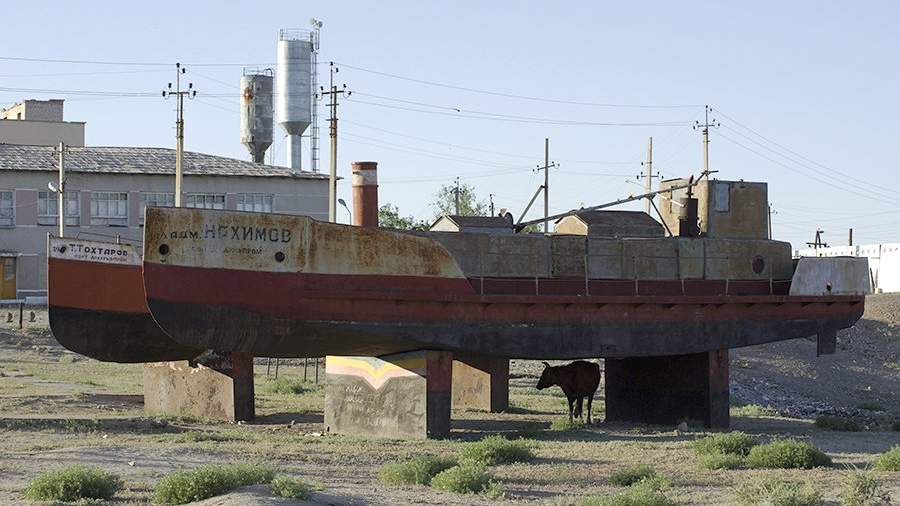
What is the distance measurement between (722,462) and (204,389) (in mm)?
11786

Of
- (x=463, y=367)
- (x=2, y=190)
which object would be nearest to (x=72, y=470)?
(x=463, y=367)

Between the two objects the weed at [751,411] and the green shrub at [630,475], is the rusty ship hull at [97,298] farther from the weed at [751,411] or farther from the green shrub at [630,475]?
the weed at [751,411]

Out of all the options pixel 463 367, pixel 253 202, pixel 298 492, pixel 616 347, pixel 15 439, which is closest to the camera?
pixel 298 492

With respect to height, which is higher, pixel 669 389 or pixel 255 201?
pixel 255 201

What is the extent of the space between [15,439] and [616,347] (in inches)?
407

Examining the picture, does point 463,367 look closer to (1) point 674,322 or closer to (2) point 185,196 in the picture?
(1) point 674,322

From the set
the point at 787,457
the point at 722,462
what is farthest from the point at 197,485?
the point at 787,457

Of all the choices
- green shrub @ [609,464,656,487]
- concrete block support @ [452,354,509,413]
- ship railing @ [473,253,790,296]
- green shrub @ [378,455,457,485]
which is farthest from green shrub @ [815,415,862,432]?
green shrub @ [378,455,457,485]

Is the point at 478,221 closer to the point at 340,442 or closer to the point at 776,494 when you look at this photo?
the point at 340,442

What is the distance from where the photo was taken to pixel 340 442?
22.0 meters

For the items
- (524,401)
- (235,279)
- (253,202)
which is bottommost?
(524,401)

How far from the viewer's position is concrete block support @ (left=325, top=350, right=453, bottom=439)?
2298 centimetres

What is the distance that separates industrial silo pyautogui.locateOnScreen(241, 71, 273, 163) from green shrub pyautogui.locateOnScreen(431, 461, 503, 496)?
71.3m

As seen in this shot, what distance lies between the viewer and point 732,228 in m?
27.8
